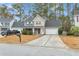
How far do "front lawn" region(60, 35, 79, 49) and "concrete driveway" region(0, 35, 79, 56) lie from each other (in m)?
0.07

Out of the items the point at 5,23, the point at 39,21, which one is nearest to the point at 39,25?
the point at 39,21

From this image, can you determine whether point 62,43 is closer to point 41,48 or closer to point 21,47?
point 41,48

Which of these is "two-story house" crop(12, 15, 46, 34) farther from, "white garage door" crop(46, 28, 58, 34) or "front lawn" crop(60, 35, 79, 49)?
"front lawn" crop(60, 35, 79, 49)

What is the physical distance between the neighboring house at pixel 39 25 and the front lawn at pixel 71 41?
0.22 meters

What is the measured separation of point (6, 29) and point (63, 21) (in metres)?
1.12

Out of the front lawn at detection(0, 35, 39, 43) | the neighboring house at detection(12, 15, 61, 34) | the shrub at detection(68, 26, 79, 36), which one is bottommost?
the front lawn at detection(0, 35, 39, 43)

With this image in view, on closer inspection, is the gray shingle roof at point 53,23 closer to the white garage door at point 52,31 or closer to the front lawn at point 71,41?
the white garage door at point 52,31

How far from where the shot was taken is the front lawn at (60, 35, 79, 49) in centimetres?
570

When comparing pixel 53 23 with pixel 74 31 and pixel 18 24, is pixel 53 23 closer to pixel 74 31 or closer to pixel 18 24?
pixel 74 31

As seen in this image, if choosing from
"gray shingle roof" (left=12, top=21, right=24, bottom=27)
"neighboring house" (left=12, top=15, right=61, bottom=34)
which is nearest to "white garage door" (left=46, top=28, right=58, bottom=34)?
"neighboring house" (left=12, top=15, right=61, bottom=34)

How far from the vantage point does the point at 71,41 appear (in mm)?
5746

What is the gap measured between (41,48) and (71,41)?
1.93ft

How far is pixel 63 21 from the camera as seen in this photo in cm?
581

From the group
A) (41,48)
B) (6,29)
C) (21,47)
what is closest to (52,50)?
(41,48)
